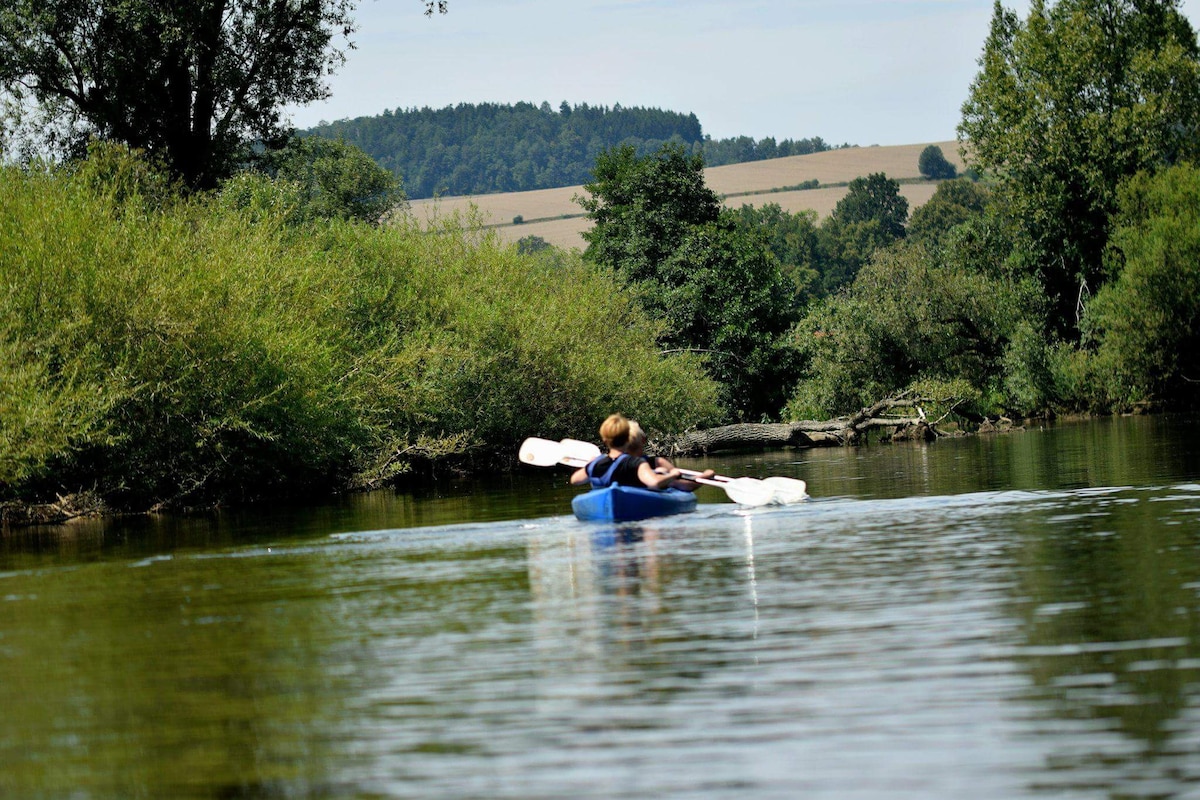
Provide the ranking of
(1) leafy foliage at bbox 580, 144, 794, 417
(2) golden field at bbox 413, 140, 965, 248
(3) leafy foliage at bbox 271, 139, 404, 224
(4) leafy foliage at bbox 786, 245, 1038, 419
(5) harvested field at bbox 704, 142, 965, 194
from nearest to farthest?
(4) leafy foliage at bbox 786, 245, 1038, 419 < (1) leafy foliage at bbox 580, 144, 794, 417 < (3) leafy foliage at bbox 271, 139, 404, 224 < (2) golden field at bbox 413, 140, 965, 248 < (5) harvested field at bbox 704, 142, 965, 194

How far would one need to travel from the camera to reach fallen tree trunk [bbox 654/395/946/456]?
4216cm

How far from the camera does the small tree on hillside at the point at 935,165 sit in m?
160

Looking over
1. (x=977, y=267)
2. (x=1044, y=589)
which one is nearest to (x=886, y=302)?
(x=977, y=267)

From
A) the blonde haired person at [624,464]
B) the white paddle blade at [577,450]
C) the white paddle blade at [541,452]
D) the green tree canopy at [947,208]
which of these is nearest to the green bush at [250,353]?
the white paddle blade at [541,452]

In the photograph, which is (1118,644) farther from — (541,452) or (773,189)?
(773,189)

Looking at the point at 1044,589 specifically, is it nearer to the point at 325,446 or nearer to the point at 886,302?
the point at 325,446

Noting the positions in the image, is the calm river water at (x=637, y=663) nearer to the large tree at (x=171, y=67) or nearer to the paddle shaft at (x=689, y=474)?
the paddle shaft at (x=689, y=474)

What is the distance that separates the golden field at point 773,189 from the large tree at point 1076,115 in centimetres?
8031

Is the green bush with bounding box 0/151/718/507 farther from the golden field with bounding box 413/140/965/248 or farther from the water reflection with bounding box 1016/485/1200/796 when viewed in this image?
the golden field with bounding box 413/140/965/248

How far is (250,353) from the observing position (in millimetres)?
25172

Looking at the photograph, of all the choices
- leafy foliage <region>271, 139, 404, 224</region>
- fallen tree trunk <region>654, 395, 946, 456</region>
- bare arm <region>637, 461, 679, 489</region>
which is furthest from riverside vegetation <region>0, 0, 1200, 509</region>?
bare arm <region>637, 461, 679, 489</region>

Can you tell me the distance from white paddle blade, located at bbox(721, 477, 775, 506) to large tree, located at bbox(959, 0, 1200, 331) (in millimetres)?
33884

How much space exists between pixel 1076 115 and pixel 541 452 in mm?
33571

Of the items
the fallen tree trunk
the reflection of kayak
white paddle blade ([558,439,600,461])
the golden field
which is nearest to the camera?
the reflection of kayak
